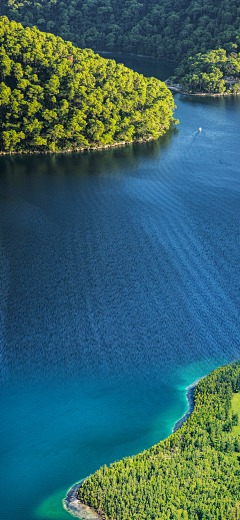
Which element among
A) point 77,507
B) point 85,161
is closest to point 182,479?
point 77,507

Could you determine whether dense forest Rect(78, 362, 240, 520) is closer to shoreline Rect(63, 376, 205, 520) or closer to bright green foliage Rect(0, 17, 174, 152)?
shoreline Rect(63, 376, 205, 520)

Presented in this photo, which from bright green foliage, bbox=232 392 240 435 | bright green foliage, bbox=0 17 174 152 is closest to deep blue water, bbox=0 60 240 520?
bright green foliage, bbox=232 392 240 435

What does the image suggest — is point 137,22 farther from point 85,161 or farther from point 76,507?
point 76,507

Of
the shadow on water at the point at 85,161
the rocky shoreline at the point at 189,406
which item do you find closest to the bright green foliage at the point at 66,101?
the shadow on water at the point at 85,161

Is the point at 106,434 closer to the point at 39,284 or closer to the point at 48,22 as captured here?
the point at 39,284

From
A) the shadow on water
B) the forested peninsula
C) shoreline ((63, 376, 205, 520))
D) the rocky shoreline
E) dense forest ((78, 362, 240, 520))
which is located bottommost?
shoreline ((63, 376, 205, 520))

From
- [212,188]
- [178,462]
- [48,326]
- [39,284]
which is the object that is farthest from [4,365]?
[212,188]
